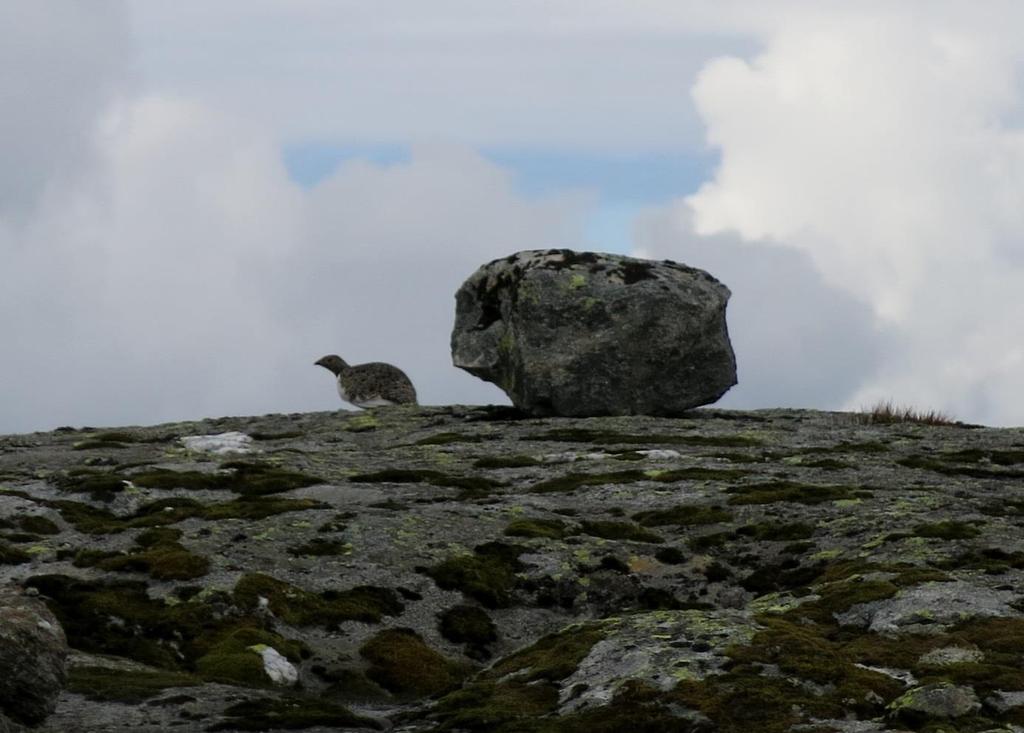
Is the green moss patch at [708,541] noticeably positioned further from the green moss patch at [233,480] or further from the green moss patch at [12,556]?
the green moss patch at [12,556]

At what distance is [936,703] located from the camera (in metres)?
18.2

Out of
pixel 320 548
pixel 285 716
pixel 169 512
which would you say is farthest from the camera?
pixel 169 512

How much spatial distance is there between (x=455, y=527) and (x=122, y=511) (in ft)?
26.9

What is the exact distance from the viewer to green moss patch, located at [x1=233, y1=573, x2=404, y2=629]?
2670 centimetres

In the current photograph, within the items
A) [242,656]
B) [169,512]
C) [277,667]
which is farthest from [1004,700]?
[169,512]

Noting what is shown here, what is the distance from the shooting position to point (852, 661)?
811 inches

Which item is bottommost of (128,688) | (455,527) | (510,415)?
(128,688)

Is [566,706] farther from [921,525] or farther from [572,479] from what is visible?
[572,479]

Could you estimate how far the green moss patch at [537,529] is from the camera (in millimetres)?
31922

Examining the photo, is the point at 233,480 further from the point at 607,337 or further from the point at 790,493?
the point at 607,337

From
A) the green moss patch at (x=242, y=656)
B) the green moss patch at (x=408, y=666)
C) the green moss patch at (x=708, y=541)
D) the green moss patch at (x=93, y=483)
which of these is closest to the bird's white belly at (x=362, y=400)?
the green moss patch at (x=93, y=483)

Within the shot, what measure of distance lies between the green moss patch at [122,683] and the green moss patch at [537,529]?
10287 millimetres

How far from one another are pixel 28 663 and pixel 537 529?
14.5 m

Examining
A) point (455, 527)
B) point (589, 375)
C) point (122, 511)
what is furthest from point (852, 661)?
point (589, 375)
